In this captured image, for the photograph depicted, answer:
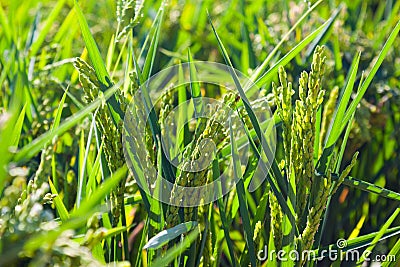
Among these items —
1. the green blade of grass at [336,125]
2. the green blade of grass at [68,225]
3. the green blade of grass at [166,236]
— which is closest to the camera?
the green blade of grass at [68,225]

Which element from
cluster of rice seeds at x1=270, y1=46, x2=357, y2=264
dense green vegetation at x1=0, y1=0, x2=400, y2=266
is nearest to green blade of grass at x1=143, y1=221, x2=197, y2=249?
dense green vegetation at x1=0, y1=0, x2=400, y2=266

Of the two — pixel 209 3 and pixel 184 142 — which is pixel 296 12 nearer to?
pixel 209 3

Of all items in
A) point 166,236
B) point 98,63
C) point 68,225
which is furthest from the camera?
point 98,63

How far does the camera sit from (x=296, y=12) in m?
1.48

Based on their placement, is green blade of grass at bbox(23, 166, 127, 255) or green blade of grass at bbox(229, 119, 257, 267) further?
green blade of grass at bbox(229, 119, 257, 267)

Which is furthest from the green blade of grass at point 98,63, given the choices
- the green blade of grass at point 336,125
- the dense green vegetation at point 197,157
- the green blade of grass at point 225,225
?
the green blade of grass at point 336,125

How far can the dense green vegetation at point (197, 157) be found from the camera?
50 cm

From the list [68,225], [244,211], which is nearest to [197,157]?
[244,211]

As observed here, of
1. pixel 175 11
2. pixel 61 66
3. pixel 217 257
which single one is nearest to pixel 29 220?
pixel 217 257

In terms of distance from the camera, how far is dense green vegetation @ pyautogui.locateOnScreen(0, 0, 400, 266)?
1.64ft

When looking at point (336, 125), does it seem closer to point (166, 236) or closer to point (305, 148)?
point (305, 148)

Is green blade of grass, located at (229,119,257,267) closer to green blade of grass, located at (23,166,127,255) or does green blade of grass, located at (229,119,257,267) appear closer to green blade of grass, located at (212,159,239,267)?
green blade of grass, located at (212,159,239,267)

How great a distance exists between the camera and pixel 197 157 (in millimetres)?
664
